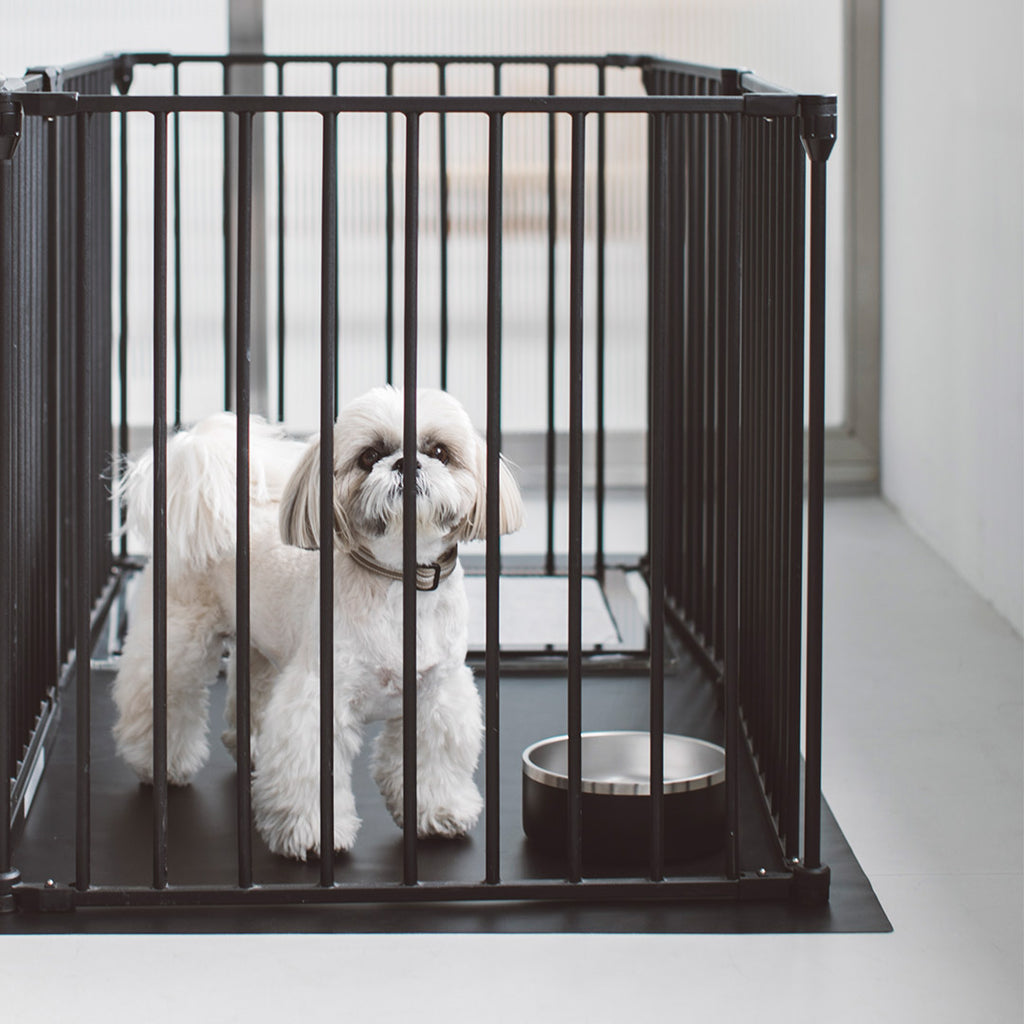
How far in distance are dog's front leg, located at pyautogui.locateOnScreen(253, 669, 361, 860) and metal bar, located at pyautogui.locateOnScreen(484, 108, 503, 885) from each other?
0.20 meters

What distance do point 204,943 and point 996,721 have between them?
147cm

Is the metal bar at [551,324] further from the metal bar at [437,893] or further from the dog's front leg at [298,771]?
the metal bar at [437,893]

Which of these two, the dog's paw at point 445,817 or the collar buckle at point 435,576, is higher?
the collar buckle at point 435,576

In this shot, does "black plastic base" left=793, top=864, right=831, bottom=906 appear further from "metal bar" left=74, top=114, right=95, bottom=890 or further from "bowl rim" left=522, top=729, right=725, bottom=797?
"metal bar" left=74, top=114, right=95, bottom=890

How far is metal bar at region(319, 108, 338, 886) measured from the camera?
169 cm

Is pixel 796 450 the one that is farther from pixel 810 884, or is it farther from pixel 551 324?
pixel 551 324

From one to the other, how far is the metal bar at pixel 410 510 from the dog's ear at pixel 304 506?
114 mm

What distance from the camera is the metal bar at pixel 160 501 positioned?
1.67 meters

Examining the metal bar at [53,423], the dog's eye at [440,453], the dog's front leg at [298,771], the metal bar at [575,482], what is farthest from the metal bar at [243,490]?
the metal bar at [53,423]

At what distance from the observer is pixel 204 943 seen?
1.69m

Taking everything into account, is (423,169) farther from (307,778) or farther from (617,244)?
(307,778)

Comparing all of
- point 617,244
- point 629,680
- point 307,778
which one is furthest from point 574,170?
point 617,244

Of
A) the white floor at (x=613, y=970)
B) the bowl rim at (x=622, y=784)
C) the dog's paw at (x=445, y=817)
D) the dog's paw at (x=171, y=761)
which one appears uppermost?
the bowl rim at (x=622, y=784)

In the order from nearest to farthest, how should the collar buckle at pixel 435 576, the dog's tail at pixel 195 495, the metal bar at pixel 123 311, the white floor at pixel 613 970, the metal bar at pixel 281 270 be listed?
1. the white floor at pixel 613 970
2. the collar buckle at pixel 435 576
3. the dog's tail at pixel 195 495
4. the metal bar at pixel 123 311
5. the metal bar at pixel 281 270
